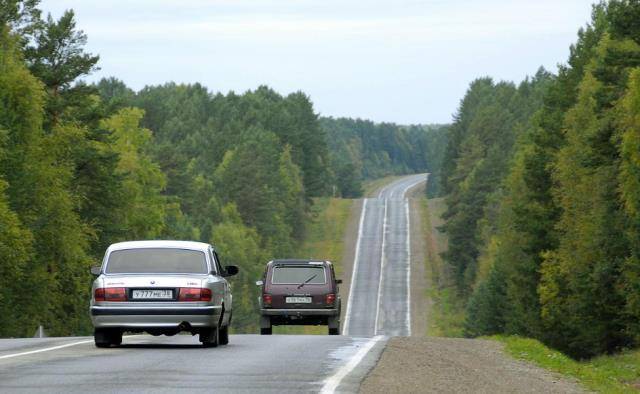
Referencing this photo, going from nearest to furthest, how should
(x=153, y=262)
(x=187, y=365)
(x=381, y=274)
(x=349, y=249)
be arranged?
(x=187, y=365) → (x=153, y=262) → (x=381, y=274) → (x=349, y=249)

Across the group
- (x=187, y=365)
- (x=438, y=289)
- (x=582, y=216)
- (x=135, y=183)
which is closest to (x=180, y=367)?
(x=187, y=365)

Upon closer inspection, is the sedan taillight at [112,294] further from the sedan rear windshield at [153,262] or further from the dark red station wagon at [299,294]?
the dark red station wagon at [299,294]

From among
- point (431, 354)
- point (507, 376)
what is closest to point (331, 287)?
point (431, 354)

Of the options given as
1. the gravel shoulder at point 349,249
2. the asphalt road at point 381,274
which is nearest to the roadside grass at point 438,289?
the asphalt road at point 381,274

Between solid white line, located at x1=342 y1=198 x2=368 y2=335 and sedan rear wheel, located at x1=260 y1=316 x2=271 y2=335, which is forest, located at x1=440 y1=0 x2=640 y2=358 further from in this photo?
sedan rear wheel, located at x1=260 y1=316 x2=271 y2=335

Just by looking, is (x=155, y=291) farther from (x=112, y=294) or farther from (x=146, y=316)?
(x=112, y=294)

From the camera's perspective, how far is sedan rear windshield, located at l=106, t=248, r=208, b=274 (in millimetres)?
21516

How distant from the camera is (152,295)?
2091cm

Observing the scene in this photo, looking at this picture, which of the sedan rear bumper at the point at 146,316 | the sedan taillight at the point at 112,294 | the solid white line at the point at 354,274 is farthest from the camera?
the solid white line at the point at 354,274

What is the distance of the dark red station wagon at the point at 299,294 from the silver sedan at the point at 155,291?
12.2 m

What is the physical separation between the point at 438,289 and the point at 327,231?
26.1 metres

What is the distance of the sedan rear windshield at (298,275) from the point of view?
113 feet

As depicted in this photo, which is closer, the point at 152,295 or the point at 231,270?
the point at 152,295

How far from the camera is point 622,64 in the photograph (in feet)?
161
